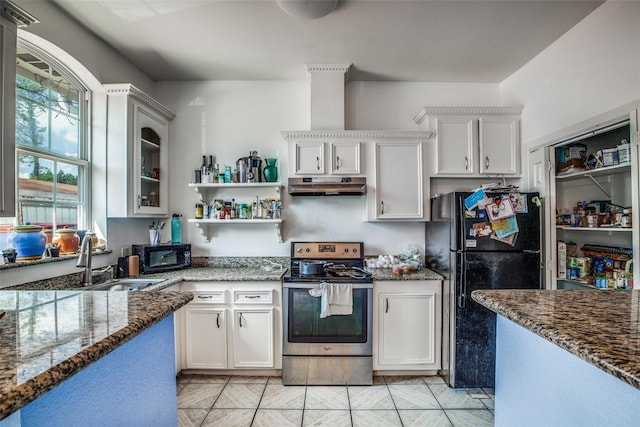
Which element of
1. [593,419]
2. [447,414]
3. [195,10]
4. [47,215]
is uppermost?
[195,10]

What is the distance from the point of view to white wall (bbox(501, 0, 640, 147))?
1.74m

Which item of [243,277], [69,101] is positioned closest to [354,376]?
[243,277]

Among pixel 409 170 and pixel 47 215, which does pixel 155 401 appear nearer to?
pixel 47 215

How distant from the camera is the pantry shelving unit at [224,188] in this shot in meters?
2.71

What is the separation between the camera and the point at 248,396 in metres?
2.19

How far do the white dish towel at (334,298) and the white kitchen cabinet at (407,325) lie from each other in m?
0.25

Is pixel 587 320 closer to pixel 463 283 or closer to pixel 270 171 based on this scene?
pixel 463 283

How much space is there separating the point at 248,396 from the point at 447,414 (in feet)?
4.72

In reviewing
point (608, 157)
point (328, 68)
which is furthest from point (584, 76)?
point (328, 68)

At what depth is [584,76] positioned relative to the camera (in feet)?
6.67

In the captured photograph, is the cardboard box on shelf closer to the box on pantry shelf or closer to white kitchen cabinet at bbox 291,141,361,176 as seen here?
the box on pantry shelf

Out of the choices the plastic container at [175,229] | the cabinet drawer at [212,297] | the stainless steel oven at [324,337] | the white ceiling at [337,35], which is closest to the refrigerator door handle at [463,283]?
the stainless steel oven at [324,337]

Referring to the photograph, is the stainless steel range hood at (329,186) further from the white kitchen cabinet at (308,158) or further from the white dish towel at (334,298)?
the white dish towel at (334,298)

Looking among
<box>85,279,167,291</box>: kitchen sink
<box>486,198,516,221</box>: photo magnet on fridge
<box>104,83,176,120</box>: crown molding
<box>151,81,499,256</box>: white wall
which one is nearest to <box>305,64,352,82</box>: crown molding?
<box>151,81,499,256</box>: white wall
